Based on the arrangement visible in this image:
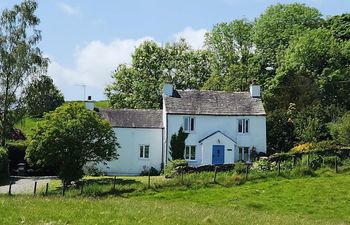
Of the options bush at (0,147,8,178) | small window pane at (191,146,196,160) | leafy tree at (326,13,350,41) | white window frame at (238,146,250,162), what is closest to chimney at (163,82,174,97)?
small window pane at (191,146,196,160)

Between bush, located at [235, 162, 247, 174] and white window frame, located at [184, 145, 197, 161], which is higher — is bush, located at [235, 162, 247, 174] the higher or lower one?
the lower one

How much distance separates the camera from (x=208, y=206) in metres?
26.9

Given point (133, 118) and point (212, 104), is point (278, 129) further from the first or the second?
point (133, 118)

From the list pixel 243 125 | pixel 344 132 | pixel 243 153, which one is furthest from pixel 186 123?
pixel 344 132

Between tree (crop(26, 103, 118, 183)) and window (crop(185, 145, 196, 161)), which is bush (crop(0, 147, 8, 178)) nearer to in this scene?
tree (crop(26, 103, 118, 183))

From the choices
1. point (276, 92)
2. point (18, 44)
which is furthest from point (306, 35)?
point (18, 44)

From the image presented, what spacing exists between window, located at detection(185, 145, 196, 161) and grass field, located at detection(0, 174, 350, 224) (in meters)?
17.0

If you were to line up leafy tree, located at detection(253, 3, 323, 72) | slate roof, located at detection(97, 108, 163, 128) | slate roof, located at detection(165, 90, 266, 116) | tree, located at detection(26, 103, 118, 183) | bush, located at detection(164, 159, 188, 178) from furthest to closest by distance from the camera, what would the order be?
leafy tree, located at detection(253, 3, 323, 72)
slate roof, located at detection(97, 108, 163, 128)
slate roof, located at detection(165, 90, 266, 116)
bush, located at detection(164, 159, 188, 178)
tree, located at detection(26, 103, 118, 183)

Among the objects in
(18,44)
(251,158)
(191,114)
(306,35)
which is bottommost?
(251,158)

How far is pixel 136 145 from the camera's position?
55000 millimetres

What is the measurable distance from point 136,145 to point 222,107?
920cm

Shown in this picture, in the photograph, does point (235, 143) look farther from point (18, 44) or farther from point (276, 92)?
point (18, 44)

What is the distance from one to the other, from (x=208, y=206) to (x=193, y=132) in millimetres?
27726

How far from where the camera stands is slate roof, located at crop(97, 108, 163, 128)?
2170 inches
